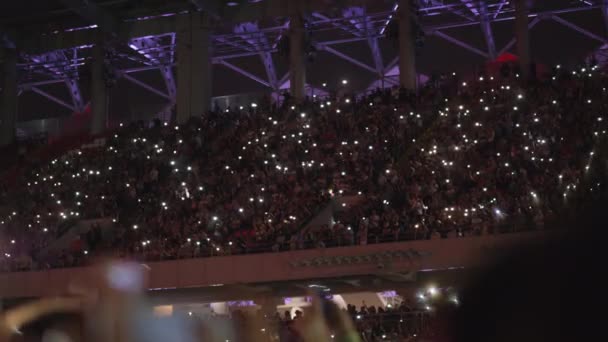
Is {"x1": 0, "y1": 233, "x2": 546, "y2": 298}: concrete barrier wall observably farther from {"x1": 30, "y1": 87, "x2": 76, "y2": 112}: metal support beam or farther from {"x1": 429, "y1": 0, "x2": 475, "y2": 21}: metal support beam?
{"x1": 30, "y1": 87, "x2": 76, "y2": 112}: metal support beam

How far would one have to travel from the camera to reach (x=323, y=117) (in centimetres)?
2747

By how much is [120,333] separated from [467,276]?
8.69 ft

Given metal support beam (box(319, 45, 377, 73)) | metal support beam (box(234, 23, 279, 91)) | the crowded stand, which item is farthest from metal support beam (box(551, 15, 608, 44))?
metal support beam (box(234, 23, 279, 91))

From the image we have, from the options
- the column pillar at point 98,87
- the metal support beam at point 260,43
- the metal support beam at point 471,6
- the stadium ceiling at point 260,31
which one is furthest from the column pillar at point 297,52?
the column pillar at point 98,87

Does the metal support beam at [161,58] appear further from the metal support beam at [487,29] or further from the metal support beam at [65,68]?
the metal support beam at [487,29]

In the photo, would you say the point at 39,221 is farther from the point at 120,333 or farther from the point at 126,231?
the point at 120,333

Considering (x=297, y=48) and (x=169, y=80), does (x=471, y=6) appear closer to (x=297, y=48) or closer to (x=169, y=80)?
(x=297, y=48)

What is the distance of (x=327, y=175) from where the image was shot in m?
24.3

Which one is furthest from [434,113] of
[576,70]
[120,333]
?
[120,333]

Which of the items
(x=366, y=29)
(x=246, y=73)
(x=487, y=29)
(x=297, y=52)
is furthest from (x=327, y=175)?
(x=246, y=73)

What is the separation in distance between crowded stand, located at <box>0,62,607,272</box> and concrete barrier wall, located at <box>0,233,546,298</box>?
11.8 inches

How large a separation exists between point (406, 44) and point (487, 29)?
13.6ft

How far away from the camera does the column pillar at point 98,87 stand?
35938mm

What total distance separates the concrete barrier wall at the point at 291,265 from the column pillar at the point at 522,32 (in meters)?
12.2
